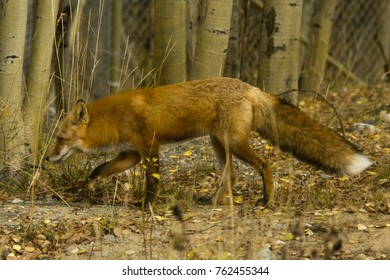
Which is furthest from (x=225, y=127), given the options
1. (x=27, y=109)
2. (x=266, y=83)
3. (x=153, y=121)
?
(x=266, y=83)

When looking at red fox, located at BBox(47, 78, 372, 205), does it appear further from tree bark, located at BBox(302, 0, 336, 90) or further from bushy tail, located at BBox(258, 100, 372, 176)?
tree bark, located at BBox(302, 0, 336, 90)

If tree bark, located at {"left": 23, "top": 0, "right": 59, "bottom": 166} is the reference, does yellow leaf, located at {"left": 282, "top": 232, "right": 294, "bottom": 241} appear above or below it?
below

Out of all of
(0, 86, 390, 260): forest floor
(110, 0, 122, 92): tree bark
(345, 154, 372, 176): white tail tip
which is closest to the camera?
(0, 86, 390, 260): forest floor

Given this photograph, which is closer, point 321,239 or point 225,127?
point 321,239

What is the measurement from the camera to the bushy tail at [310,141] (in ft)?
21.4

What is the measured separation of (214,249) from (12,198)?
2.34 m

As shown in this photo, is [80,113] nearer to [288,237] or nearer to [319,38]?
[288,237]

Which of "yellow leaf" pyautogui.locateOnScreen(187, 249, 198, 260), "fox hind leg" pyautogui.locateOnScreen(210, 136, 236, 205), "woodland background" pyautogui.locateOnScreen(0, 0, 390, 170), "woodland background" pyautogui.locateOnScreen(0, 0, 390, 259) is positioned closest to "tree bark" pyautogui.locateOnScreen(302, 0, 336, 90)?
"woodland background" pyautogui.locateOnScreen(0, 0, 390, 170)

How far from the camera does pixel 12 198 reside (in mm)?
6895

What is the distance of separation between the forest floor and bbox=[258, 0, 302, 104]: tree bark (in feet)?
4.27

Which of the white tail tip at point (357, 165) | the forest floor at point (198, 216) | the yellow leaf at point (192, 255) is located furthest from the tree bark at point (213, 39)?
the yellow leaf at point (192, 255)

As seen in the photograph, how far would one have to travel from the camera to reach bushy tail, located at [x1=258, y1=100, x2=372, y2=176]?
6512 millimetres

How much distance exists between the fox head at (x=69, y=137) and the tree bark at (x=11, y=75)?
350 mm
